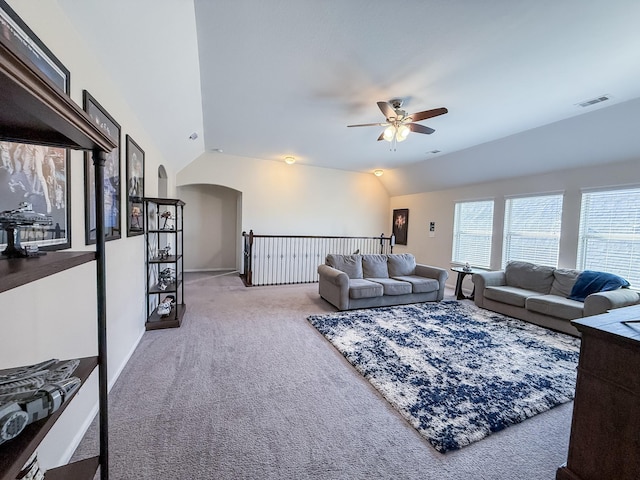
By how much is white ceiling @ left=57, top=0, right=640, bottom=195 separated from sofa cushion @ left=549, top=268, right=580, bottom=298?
1675 mm

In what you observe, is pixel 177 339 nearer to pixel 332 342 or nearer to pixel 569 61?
pixel 332 342

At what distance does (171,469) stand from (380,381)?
1.61 metres

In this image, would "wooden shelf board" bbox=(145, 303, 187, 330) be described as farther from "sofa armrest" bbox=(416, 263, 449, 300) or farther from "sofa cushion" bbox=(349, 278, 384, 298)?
"sofa armrest" bbox=(416, 263, 449, 300)

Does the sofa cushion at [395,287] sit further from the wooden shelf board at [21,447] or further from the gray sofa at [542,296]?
the wooden shelf board at [21,447]

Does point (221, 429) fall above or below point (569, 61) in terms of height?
below

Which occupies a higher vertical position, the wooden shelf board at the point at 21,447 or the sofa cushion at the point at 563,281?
the wooden shelf board at the point at 21,447

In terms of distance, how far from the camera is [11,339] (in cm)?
114

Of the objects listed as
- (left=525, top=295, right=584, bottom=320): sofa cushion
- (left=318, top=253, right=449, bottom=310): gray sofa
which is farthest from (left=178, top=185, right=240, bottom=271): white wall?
(left=525, top=295, right=584, bottom=320): sofa cushion

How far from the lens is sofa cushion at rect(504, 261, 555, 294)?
4383mm

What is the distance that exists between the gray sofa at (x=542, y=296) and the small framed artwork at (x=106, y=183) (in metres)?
5.07

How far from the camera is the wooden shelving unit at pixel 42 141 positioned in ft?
1.92

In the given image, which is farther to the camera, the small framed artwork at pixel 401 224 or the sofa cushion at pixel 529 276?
the small framed artwork at pixel 401 224

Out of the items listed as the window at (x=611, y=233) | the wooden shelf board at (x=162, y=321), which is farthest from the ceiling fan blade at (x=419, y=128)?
the wooden shelf board at (x=162, y=321)

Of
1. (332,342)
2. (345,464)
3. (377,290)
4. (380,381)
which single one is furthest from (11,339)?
(377,290)
